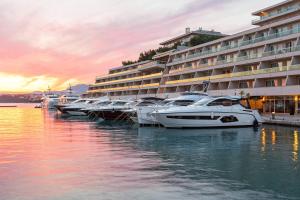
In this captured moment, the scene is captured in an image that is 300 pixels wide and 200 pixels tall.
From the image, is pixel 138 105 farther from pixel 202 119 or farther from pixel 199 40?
pixel 199 40

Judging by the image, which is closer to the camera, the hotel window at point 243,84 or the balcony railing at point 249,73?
the balcony railing at point 249,73

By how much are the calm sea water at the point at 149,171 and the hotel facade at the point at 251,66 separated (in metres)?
35.4

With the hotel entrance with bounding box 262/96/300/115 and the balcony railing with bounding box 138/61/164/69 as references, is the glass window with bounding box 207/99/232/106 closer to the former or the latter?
the hotel entrance with bounding box 262/96/300/115

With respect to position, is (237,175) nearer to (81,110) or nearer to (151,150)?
(151,150)

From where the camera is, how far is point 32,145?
78.9ft

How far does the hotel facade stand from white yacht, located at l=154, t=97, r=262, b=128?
20.1 m

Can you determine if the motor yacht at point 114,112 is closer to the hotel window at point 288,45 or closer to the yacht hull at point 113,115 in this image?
the yacht hull at point 113,115

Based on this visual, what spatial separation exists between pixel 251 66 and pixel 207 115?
37234 mm

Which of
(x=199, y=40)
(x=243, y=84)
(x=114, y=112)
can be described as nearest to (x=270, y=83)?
(x=243, y=84)

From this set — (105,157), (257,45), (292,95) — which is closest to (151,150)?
(105,157)

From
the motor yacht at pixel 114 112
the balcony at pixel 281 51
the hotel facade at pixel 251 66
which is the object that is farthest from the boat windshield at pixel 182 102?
the balcony at pixel 281 51

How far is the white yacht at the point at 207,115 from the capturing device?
34.8m

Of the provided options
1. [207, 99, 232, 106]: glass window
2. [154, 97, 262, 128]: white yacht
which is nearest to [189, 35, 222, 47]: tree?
[154, 97, 262, 128]: white yacht

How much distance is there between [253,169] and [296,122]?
2583 centimetres
